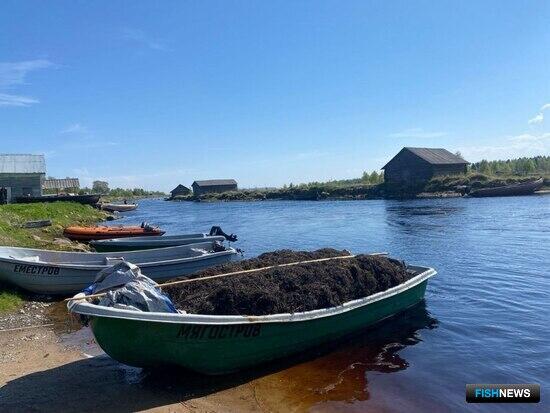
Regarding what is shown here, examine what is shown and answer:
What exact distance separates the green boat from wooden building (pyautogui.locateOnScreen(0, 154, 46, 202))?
47.1 m

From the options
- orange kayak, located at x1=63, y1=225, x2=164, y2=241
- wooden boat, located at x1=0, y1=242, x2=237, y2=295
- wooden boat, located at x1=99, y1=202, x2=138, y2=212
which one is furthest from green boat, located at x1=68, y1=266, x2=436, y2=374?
wooden boat, located at x1=99, y1=202, x2=138, y2=212

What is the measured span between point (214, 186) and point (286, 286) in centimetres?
10415

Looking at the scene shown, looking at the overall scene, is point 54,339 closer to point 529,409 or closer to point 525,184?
point 529,409

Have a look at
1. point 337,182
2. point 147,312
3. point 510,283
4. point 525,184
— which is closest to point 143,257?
point 147,312

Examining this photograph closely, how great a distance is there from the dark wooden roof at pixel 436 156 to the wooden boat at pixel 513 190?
35.7ft

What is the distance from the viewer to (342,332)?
32.9ft

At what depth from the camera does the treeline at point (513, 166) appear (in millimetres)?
78062

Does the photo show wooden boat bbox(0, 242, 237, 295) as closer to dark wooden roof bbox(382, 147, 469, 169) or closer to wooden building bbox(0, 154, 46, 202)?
wooden building bbox(0, 154, 46, 202)

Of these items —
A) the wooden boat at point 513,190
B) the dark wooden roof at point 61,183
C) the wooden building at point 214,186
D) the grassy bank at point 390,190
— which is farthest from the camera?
the wooden building at point 214,186

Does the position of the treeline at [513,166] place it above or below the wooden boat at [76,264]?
above

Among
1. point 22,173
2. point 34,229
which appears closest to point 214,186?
point 22,173

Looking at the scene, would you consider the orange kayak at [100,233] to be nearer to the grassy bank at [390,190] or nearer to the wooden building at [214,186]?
the grassy bank at [390,190]

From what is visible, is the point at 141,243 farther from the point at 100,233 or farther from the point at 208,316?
the point at 208,316

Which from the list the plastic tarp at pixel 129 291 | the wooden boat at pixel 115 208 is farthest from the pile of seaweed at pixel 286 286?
the wooden boat at pixel 115 208
